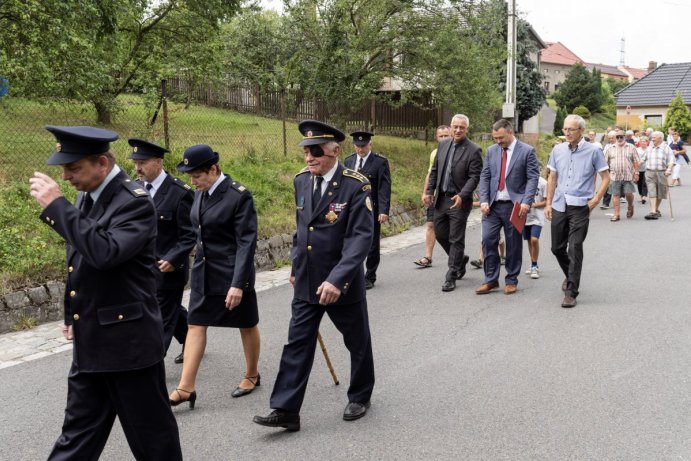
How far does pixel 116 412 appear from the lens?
3395 mm

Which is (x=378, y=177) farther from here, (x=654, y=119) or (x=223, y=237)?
(x=654, y=119)

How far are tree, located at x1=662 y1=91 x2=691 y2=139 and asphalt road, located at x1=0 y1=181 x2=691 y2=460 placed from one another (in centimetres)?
4891

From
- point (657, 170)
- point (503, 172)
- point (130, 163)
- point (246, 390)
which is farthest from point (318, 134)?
point (657, 170)

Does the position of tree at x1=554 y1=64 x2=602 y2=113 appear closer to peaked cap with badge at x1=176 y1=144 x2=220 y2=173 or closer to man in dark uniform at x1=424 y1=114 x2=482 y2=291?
man in dark uniform at x1=424 y1=114 x2=482 y2=291

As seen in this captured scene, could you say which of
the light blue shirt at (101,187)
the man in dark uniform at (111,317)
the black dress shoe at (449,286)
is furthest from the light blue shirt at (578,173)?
the light blue shirt at (101,187)

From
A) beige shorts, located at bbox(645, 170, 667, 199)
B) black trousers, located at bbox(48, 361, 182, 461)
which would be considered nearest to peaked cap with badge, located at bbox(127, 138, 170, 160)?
black trousers, located at bbox(48, 361, 182, 461)

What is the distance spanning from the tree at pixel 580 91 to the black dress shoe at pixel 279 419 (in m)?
65.5

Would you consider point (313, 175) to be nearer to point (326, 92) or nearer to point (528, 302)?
point (528, 302)

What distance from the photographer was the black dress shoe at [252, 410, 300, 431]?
4484 mm

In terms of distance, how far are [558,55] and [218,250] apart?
111427 mm

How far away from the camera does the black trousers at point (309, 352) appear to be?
4.55m

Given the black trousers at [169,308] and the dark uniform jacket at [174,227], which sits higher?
the dark uniform jacket at [174,227]

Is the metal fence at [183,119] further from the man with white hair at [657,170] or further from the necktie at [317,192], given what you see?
the man with white hair at [657,170]

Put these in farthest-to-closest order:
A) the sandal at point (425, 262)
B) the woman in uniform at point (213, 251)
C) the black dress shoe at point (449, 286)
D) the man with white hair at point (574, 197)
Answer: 1. the sandal at point (425, 262)
2. the black dress shoe at point (449, 286)
3. the man with white hair at point (574, 197)
4. the woman in uniform at point (213, 251)
